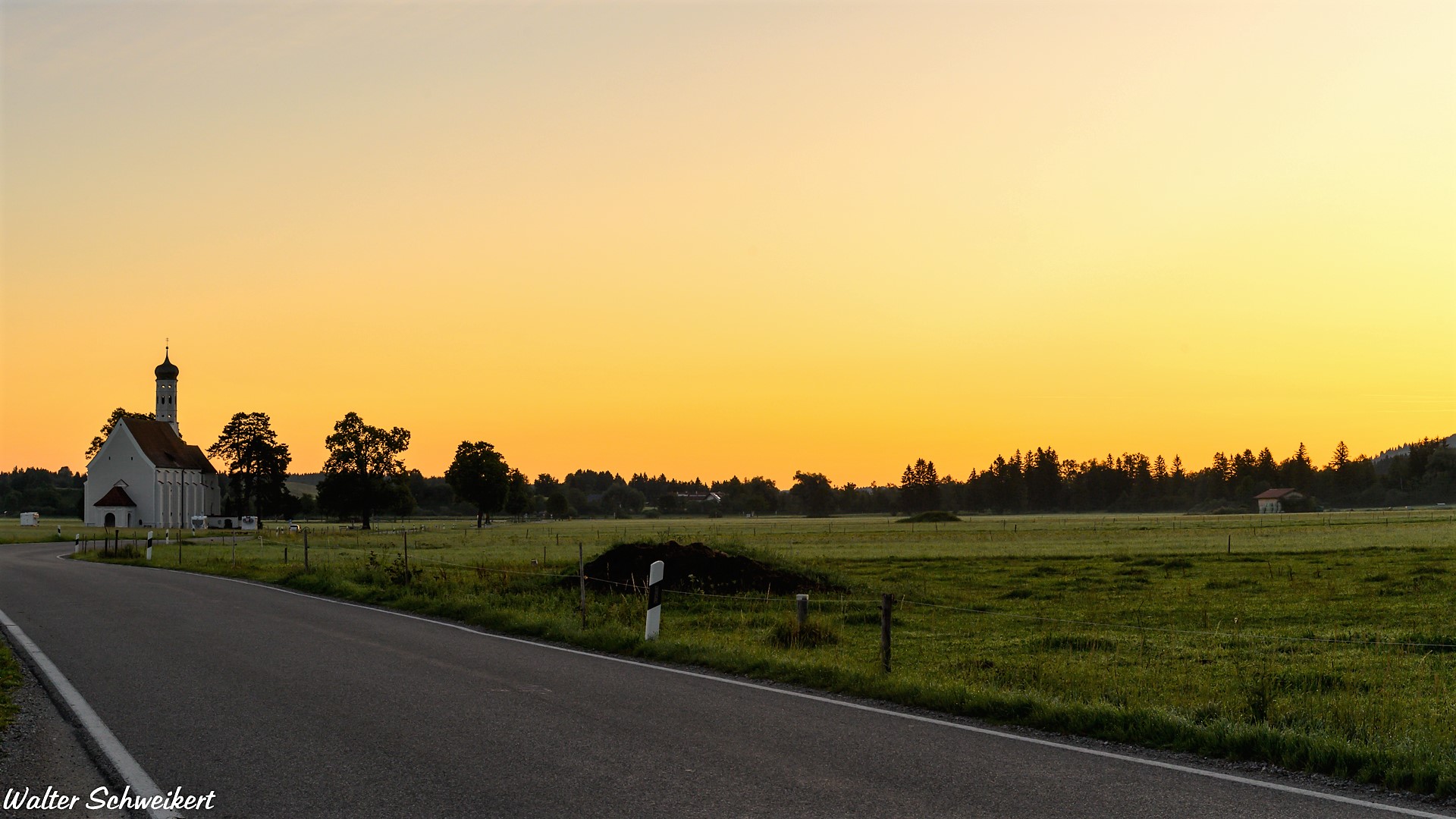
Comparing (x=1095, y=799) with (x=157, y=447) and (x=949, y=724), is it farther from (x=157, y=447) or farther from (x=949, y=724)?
(x=157, y=447)

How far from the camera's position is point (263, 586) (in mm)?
28125

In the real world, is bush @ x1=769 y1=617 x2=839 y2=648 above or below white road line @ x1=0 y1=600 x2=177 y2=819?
below

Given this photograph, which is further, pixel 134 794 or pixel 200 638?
pixel 200 638

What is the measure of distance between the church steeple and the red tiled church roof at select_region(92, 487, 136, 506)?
1981 cm

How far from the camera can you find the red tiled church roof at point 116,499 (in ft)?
363

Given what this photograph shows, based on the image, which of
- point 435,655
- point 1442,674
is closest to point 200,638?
point 435,655

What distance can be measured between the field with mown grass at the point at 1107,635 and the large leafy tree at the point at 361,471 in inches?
2626

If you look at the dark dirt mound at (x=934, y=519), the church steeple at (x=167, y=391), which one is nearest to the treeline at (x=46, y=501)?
the church steeple at (x=167, y=391)

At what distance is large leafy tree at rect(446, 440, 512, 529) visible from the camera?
12550cm

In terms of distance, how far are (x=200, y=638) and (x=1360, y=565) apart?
3759 centimetres

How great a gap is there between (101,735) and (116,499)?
116743mm

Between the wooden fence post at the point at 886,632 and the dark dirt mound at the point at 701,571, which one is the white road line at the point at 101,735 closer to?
the wooden fence post at the point at 886,632

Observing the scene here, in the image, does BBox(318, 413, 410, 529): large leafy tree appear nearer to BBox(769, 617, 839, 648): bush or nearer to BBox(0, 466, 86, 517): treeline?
BBox(0, 466, 86, 517): treeline

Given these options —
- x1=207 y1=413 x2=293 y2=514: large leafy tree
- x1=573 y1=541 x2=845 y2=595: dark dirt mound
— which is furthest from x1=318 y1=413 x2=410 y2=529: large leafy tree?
x1=573 y1=541 x2=845 y2=595: dark dirt mound
